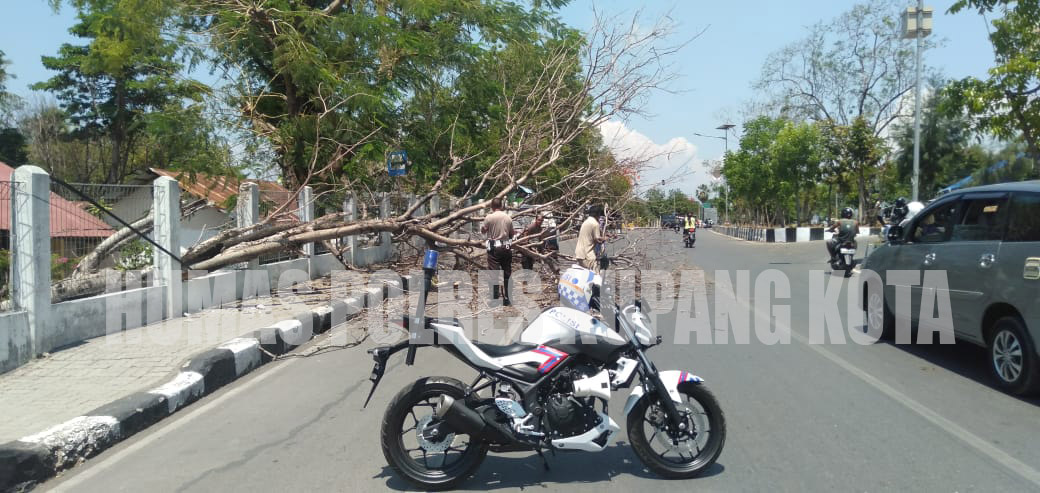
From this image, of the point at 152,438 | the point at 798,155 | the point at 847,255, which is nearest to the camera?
the point at 152,438

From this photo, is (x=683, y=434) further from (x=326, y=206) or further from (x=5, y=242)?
(x=326, y=206)

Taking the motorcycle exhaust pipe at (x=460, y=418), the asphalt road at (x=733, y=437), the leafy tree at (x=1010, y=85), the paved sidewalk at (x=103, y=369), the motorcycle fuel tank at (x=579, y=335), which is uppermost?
the leafy tree at (x=1010, y=85)

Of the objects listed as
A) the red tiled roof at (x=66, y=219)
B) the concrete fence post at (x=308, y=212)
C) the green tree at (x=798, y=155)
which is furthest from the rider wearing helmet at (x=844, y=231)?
the green tree at (x=798, y=155)

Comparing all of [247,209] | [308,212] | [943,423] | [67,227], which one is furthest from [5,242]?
[943,423]

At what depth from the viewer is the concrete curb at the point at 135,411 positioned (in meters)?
4.50

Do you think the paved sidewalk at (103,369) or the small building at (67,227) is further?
the small building at (67,227)

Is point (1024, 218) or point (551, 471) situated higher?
point (1024, 218)

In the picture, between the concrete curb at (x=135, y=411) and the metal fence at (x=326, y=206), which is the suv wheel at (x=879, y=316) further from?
the metal fence at (x=326, y=206)

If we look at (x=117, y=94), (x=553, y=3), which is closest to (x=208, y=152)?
(x=553, y=3)

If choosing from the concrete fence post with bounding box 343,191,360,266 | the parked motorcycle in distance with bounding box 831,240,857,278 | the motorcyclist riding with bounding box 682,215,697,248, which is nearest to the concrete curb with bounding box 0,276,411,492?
the concrete fence post with bounding box 343,191,360,266

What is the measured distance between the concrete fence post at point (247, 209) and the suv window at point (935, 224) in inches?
366

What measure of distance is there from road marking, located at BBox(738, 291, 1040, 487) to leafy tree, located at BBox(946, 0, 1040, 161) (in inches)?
387

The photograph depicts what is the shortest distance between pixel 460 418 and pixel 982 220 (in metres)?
5.53

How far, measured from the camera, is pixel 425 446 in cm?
436
